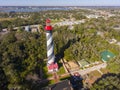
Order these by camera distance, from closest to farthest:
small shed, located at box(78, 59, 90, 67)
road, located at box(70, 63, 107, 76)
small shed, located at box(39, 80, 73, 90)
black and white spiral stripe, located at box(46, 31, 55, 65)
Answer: small shed, located at box(39, 80, 73, 90), black and white spiral stripe, located at box(46, 31, 55, 65), road, located at box(70, 63, 107, 76), small shed, located at box(78, 59, 90, 67)

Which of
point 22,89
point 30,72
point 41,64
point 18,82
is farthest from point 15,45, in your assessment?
point 22,89

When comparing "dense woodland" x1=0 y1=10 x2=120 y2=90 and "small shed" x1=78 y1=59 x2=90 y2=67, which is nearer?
"dense woodland" x1=0 y1=10 x2=120 y2=90

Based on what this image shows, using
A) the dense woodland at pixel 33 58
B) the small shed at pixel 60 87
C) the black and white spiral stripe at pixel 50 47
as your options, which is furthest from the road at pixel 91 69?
the small shed at pixel 60 87

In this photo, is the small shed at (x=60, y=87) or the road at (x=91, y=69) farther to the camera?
the road at (x=91, y=69)

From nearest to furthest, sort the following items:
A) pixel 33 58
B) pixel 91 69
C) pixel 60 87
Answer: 1. pixel 60 87
2. pixel 33 58
3. pixel 91 69

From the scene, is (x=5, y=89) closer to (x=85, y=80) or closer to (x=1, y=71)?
(x=1, y=71)

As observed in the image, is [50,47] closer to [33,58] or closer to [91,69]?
[33,58]

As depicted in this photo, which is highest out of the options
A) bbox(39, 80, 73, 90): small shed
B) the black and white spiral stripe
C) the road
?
the black and white spiral stripe

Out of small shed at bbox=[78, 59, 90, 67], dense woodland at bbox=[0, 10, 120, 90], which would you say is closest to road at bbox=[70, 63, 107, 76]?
small shed at bbox=[78, 59, 90, 67]

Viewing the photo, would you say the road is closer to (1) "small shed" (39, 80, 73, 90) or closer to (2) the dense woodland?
(2) the dense woodland

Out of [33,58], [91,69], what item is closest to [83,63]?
[91,69]

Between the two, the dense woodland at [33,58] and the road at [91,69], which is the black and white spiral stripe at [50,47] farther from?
the road at [91,69]

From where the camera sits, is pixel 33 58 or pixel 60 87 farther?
pixel 33 58
